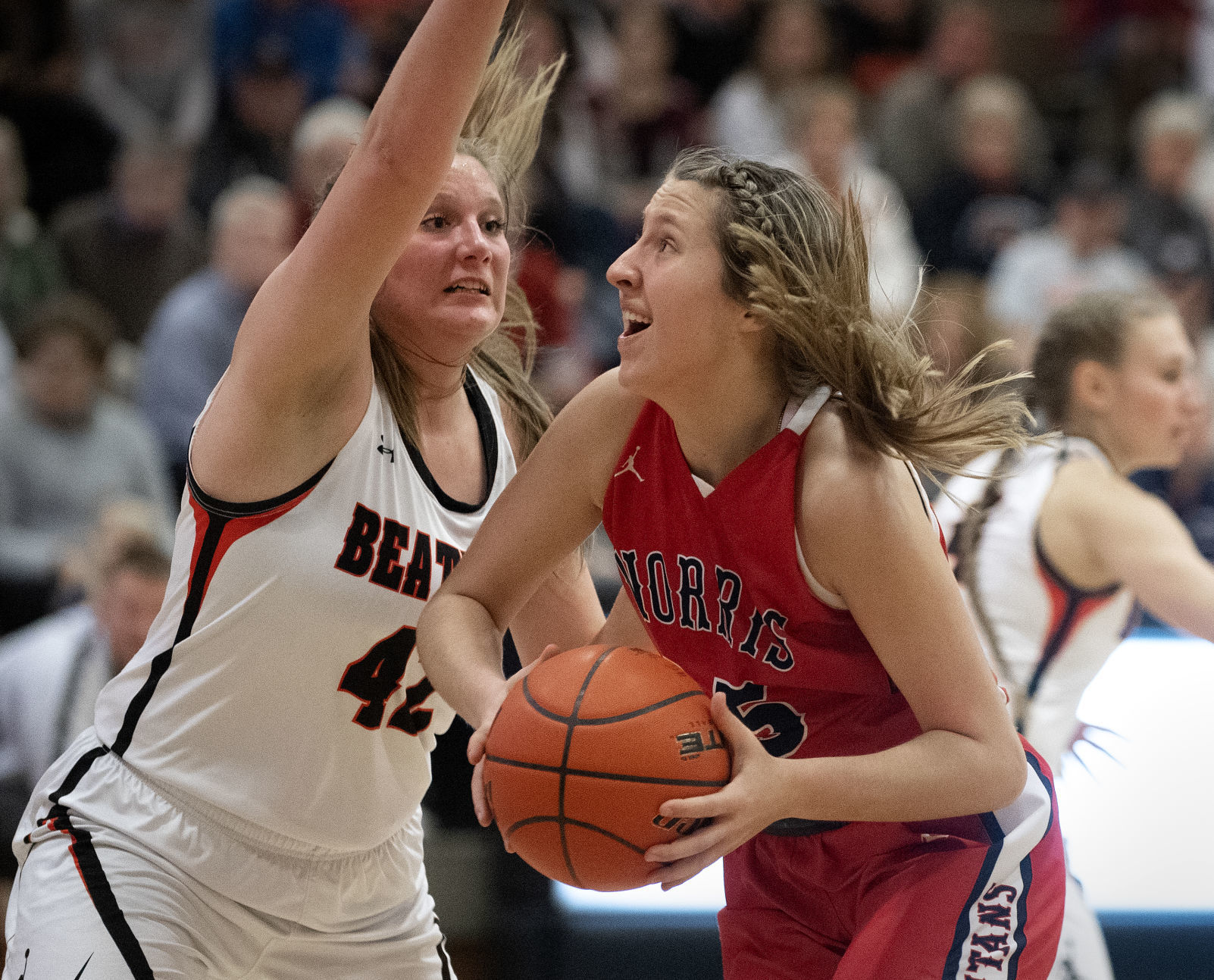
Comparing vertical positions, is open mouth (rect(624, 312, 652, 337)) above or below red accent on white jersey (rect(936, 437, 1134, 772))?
above

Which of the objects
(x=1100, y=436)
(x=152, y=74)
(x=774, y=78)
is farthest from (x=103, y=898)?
(x=774, y=78)

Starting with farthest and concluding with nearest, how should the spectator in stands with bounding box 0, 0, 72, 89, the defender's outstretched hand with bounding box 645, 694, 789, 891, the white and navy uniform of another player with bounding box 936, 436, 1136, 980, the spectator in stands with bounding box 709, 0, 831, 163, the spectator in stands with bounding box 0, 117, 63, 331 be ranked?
the spectator in stands with bounding box 709, 0, 831, 163 < the spectator in stands with bounding box 0, 0, 72, 89 < the spectator in stands with bounding box 0, 117, 63, 331 < the white and navy uniform of another player with bounding box 936, 436, 1136, 980 < the defender's outstretched hand with bounding box 645, 694, 789, 891

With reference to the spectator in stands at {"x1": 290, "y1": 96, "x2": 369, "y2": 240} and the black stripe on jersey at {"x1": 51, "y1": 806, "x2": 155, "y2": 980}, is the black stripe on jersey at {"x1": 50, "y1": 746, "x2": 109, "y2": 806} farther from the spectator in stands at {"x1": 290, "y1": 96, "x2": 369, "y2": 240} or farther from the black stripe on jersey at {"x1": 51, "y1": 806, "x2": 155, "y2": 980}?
the spectator in stands at {"x1": 290, "y1": 96, "x2": 369, "y2": 240}

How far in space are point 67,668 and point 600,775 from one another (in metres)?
3.43

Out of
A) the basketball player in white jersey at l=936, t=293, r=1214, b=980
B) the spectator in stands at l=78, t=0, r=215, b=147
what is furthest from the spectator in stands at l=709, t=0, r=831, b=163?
the basketball player in white jersey at l=936, t=293, r=1214, b=980

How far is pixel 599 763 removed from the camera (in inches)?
84.4

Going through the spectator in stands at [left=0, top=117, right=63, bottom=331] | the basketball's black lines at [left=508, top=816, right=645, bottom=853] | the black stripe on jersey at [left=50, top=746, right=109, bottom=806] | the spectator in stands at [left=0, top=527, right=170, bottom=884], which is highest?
the basketball's black lines at [left=508, top=816, right=645, bottom=853]

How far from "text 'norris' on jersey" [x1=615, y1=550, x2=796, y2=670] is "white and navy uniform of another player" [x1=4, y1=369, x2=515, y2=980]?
Result: 36cm

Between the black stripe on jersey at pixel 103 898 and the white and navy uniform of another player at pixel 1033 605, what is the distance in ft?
6.96

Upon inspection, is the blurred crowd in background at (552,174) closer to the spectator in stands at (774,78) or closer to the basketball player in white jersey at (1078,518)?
the spectator in stands at (774,78)

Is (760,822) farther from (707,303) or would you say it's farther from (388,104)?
(388,104)

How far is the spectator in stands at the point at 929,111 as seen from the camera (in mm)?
9211

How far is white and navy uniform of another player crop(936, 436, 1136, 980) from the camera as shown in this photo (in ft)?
12.0

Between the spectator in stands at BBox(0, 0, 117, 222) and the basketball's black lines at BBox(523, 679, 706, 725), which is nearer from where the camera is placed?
the basketball's black lines at BBox(523, 679, 706, 725)
